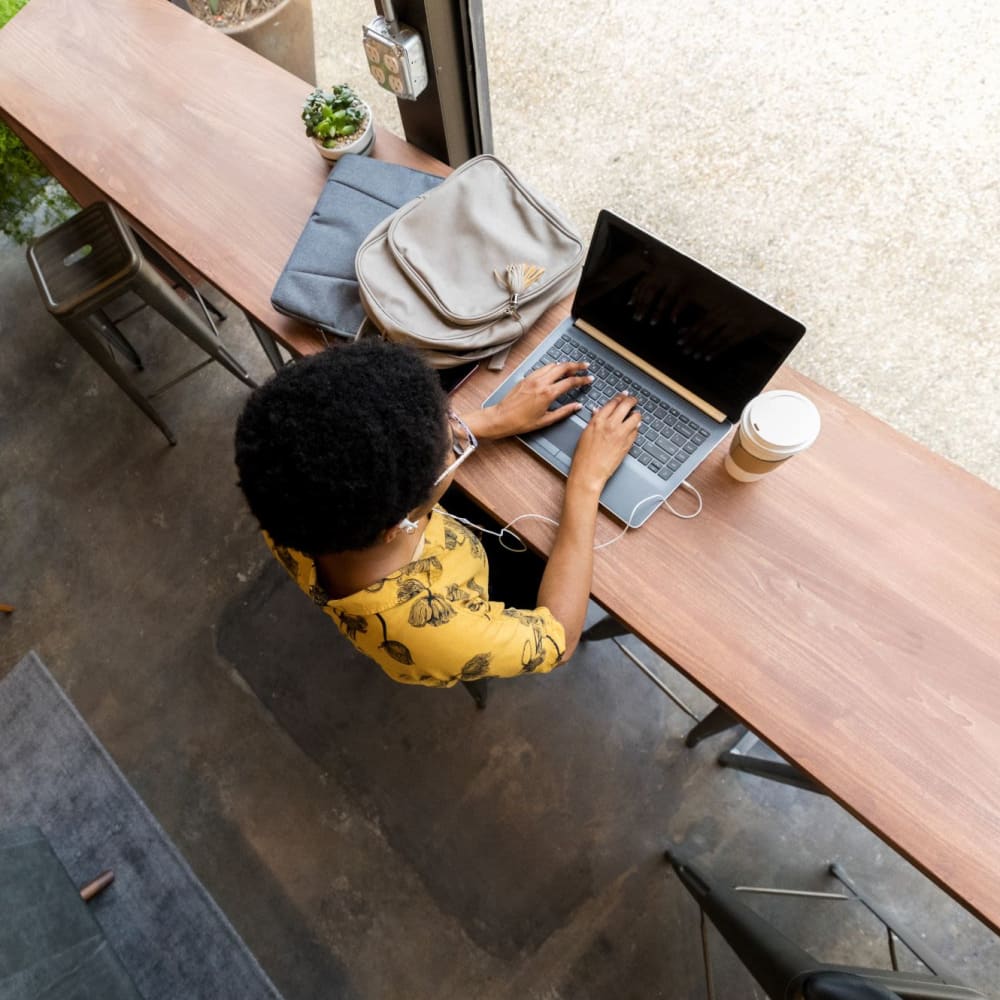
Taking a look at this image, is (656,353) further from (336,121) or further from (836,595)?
(336,121)

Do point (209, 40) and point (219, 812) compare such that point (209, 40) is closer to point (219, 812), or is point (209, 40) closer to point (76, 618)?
point (76, 618)

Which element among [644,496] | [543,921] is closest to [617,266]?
[644,496]

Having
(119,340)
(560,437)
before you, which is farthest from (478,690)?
(119,340)

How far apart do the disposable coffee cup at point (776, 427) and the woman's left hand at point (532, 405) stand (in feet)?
0.88

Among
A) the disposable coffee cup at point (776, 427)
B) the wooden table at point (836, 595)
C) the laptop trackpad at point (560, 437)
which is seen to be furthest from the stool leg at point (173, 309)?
the disposable coffee cup at point (776, 427)

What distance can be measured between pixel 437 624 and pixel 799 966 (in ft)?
2.27

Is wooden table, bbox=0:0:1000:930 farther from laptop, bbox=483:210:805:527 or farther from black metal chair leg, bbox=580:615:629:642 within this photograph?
black metal chair leg, bbox=580:615:629:642

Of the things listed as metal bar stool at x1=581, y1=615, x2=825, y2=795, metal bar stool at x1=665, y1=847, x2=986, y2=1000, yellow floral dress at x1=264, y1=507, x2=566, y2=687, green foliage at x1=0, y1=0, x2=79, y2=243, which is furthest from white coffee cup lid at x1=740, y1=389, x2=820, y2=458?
green foliage at x1=0, y1=0, x2=79, y2=243

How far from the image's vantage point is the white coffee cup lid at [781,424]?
3.09 ft

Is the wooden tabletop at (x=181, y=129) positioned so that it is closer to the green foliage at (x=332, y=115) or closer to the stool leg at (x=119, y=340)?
the green foliage at (x=332, y=115)

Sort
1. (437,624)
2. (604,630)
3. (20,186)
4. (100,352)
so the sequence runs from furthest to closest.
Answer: (20,186) < (100,352) < (604,630) < (437,624)

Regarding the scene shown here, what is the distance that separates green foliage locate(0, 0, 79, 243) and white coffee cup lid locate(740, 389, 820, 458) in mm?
2073

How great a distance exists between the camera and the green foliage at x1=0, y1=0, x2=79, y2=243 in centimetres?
185

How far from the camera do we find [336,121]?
1.29m
